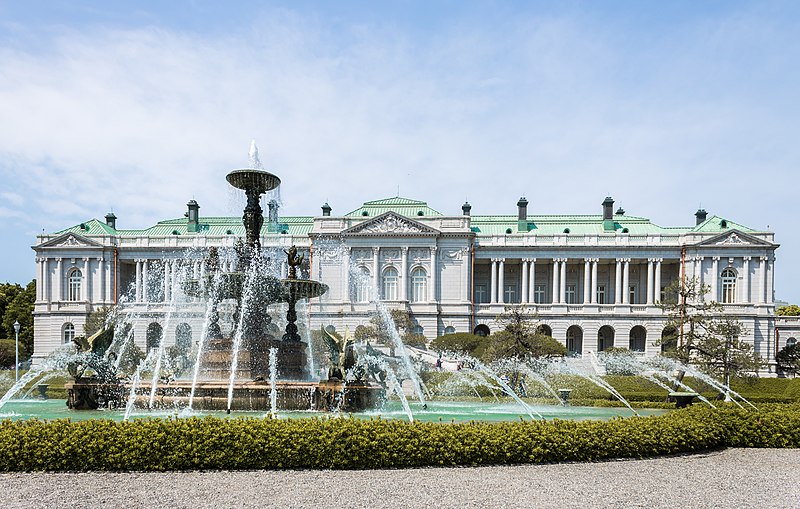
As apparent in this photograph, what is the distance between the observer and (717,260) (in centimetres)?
6338

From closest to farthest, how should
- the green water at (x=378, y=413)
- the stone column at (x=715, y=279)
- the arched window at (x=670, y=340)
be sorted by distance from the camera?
the green water at (x=378, y=413)
the arched window at (x=670, y=340)
the stone column at (x=715, y=279)

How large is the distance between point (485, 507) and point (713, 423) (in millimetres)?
7352

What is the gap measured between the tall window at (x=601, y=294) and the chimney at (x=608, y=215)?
6334 millimetres

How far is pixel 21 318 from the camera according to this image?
6850 cm

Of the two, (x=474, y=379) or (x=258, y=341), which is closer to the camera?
(x=258, y=341)

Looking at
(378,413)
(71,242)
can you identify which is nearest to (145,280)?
(71,242)

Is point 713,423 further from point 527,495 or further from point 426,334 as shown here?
point 426,334

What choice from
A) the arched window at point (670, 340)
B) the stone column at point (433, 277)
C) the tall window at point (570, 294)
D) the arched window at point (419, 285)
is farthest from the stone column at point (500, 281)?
the arched window at point (670, 340)

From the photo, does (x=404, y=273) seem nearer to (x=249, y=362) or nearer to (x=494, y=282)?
(x=494, y=282)

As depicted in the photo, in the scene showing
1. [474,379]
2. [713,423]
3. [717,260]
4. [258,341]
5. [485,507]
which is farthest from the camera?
[717,260]

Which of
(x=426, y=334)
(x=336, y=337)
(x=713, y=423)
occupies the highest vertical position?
(x=336, y=337)

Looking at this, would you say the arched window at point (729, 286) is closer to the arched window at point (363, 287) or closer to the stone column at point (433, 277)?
the stone column at point (433, 277)

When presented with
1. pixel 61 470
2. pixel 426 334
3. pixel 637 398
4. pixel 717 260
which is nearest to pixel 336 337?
pixel 61 470

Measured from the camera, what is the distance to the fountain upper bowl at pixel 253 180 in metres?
20.5
